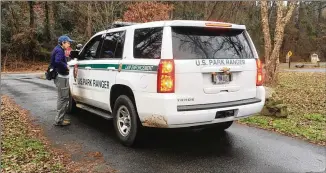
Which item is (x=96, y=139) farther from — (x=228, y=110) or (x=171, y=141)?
(x=228, y=110)

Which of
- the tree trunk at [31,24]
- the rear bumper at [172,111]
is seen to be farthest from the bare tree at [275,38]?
the tree trunk at [31,24]

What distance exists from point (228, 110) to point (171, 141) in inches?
52.0

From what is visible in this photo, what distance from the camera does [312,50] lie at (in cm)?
4675

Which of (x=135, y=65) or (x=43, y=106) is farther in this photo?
(x=43, y=106)

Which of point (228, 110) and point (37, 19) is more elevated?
point (37, 19)

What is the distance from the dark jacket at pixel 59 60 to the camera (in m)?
6.50

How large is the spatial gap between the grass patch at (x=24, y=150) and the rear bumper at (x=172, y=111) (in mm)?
1361

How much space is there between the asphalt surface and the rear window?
1.47 metres

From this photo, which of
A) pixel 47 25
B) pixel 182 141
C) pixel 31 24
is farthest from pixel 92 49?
pixel 47 25

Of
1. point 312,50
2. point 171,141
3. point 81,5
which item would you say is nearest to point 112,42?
point 171,141

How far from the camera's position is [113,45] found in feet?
19.2

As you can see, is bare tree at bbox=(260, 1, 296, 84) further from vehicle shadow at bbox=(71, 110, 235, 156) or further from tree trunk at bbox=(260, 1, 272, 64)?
vehicle shadow at bbox=(71, 110, 235, 156)

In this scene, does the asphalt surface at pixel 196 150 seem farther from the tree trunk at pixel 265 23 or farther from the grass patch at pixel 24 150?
the tree trunk at pixel 265 23

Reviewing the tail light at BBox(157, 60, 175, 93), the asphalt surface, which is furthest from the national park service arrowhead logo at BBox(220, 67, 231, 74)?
the asphalt surface
